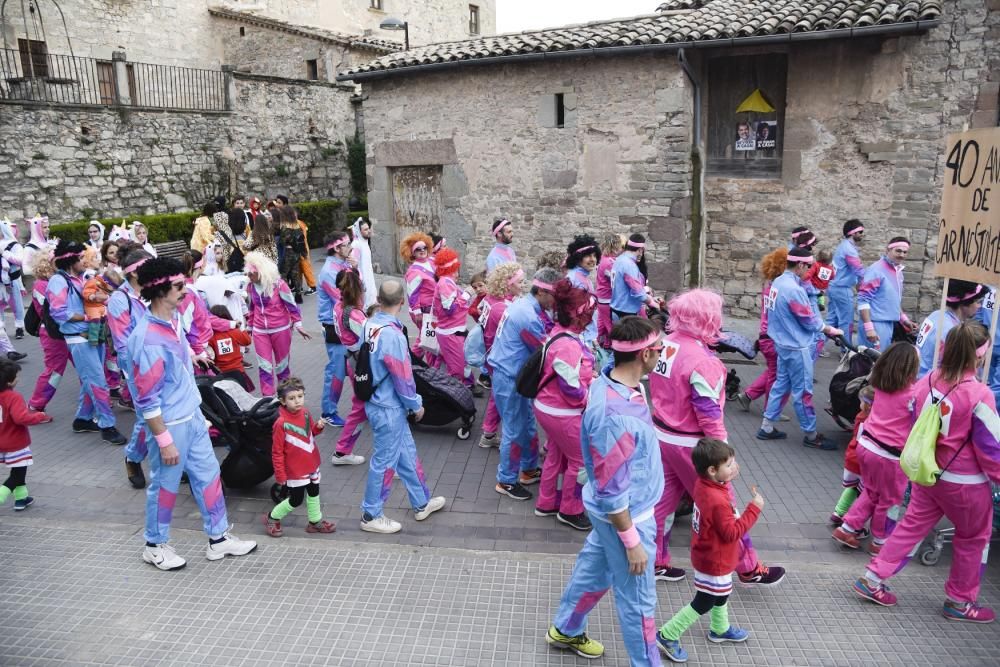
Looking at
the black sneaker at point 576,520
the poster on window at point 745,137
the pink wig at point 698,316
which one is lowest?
the black sneaker at point 576,520

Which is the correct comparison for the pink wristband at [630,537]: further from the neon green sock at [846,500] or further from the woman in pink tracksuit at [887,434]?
the neon green sock at [846,500]

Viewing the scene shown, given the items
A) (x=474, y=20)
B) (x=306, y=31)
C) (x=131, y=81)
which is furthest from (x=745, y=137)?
A: (x=474, y=20)

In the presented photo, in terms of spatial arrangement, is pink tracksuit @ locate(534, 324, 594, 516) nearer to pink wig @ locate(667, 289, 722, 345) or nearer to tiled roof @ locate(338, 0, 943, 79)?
pink wig @ locate(667, 289, 722, 345)

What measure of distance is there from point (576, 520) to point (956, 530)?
249 centimetres

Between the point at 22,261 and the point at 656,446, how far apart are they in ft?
35.4

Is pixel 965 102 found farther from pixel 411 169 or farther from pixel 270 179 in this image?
pixel 270 179

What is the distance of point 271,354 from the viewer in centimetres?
773

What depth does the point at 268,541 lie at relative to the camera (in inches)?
215

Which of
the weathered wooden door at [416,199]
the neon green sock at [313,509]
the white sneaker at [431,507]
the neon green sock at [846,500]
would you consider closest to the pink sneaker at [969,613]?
the neon green sock at [846,500]

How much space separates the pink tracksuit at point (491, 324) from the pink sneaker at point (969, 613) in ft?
12.8

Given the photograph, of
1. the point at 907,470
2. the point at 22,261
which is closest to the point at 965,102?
the point at 907,470

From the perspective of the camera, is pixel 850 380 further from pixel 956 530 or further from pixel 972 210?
pixel 956 530

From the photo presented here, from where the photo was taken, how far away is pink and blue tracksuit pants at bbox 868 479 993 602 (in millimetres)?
4285

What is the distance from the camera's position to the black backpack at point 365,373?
5.21 meters
